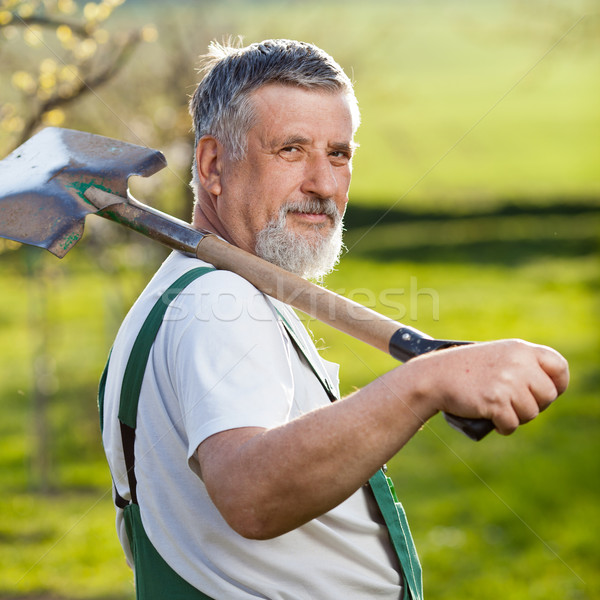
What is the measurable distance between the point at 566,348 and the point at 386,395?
37.9 feet

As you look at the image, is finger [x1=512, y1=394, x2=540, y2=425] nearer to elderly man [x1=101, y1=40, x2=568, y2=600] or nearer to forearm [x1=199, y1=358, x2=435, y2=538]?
elderly man [x1=101, y1=40, x2=568, y2=600]

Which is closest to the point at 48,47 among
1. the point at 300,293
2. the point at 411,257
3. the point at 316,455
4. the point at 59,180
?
the point at 59,180

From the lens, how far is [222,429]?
1.49 m

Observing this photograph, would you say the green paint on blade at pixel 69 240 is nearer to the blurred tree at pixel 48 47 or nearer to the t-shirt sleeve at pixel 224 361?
the t-shirt sleeve at pixel 224 361

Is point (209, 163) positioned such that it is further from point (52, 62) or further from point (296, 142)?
point (52, 62)

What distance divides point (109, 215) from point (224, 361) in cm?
101

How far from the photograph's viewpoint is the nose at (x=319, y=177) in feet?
6.89

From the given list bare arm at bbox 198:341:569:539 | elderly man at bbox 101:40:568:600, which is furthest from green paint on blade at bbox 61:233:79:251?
bare arm at bbox 198:341:569:539

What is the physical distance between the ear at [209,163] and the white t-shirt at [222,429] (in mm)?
364

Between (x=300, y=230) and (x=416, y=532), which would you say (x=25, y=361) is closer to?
(x=416, y=532)

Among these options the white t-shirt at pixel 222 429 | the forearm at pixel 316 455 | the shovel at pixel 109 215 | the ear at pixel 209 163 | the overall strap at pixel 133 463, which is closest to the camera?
the forearm at pixel 316 455

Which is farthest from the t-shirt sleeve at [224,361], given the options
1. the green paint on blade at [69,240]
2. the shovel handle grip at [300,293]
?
the green paint on blade at [69,240]

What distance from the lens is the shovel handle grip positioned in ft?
6.00

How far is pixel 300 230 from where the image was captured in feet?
7.07
